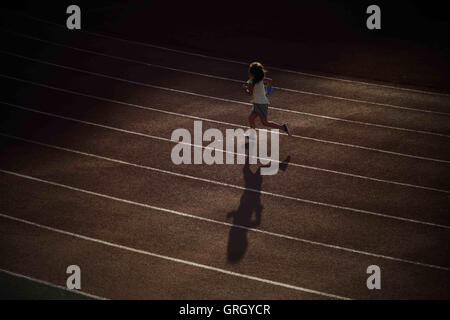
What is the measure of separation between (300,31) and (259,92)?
21.4 feet

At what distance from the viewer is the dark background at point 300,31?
14.4 meters

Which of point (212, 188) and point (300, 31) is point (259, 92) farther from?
point (300, 31)

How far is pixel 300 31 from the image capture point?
53.9 feet

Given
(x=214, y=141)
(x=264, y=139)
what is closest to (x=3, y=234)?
(x=214, y=141)

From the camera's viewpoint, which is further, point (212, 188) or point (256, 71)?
point (256, 71)

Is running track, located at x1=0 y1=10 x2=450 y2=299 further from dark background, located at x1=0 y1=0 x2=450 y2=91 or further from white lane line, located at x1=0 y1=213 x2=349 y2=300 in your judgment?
dark background, located at x1=0 y1=0 x2=450 y2=91

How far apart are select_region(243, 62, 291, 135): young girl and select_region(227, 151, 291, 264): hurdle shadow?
1.09 metres

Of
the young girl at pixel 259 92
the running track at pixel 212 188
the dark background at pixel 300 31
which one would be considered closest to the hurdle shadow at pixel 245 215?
the running track at pixel 212 188

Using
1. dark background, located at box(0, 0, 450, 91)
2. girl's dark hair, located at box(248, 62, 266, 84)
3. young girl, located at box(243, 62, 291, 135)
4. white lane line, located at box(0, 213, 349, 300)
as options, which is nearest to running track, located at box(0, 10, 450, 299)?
white lane line, located at box(0, 213, 349, 300)

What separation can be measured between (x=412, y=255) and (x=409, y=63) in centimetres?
795

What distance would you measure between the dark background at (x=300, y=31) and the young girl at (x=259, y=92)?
378 cm

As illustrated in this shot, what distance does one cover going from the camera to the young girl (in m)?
10.4

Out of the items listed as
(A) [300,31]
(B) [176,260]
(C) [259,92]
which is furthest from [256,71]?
(A) [300,31]
